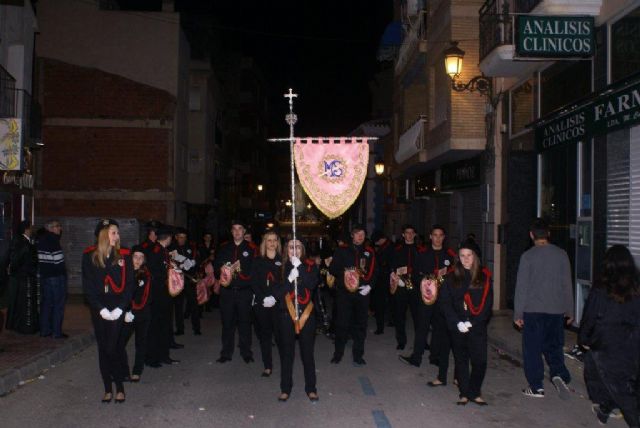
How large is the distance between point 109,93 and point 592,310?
21516 millimetres

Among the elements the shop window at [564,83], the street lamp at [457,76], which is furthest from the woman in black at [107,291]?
the street lamp at [457,76]

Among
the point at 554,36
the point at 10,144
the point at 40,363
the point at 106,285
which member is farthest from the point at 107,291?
the point at 10,144

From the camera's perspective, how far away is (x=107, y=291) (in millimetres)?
7676

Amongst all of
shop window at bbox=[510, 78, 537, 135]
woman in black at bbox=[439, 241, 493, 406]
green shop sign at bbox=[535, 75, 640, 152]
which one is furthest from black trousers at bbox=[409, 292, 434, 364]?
shop window at bbox=[510, 78, 537, 135]

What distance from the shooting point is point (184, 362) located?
10.3 metres

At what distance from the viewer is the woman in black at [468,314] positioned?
296 inches

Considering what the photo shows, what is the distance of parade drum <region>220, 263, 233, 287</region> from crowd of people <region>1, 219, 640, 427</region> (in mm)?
21

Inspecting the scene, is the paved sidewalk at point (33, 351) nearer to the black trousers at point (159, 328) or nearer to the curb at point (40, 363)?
the curb at point (40, 363)

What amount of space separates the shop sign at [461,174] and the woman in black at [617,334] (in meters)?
11.7

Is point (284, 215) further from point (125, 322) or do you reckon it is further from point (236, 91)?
point (125, 322)

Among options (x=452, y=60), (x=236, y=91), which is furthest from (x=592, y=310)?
(x=236, y=91)

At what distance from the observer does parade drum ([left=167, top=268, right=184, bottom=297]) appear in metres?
9.85

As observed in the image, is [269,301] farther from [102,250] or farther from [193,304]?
[193,304]

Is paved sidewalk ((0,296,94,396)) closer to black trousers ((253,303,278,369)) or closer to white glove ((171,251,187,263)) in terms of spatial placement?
A: white glove ((171,251,187,263))
